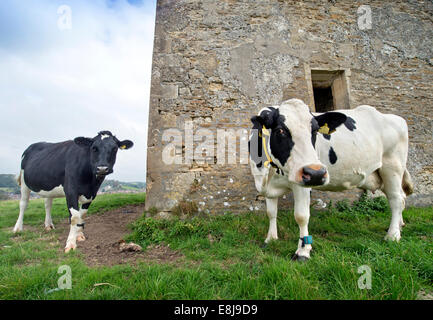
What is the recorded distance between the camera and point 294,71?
16.5ft

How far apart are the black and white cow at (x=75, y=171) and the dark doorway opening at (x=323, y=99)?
20.0 ft

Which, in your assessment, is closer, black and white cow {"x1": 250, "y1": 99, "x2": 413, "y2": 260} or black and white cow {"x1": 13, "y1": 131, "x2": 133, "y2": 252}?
black and white cow {"x1": 250, "y1": 99, "x2": 413, "y2": 260}

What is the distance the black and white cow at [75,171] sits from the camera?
11.0 ft

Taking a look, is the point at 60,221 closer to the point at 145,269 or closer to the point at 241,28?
the point at 145,269

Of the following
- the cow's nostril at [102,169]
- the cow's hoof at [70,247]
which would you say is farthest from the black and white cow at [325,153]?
the cow's hoof at [70,247]

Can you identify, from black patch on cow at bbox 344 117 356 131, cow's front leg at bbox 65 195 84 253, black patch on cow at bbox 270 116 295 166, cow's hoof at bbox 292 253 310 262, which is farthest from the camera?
cow's front leg at bbox 65 195 84 253

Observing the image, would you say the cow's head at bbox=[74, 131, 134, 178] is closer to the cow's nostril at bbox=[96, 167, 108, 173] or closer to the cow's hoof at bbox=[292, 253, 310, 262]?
the cow's nostril at bbox=[96, 167, 108, 173]

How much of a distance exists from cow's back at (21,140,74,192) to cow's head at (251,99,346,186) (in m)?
3.72

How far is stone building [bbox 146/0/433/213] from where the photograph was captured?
14.8ft

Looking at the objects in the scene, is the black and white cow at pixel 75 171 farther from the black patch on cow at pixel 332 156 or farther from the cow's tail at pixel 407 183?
the cow's tail at pixel 407 183

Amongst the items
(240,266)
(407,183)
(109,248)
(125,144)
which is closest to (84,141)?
(125,144)

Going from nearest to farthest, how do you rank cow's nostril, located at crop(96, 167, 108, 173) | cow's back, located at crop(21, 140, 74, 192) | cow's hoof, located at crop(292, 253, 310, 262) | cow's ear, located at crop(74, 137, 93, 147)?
cow's hoof, located at crop(292, 253, 310, 262)
cow's nostril, located at crop(96, 167, 108, 173)
cow's ear, located at crop(74, 137, 93, 147)
cow's back, located at crop(21, 140, 74, 192)

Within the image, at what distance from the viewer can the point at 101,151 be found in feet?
10.9

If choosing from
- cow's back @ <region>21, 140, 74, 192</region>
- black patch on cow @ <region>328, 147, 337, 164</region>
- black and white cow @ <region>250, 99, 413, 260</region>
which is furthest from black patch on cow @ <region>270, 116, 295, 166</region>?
Result: cow's back @ <region>21, 140, 74, 192</region>
